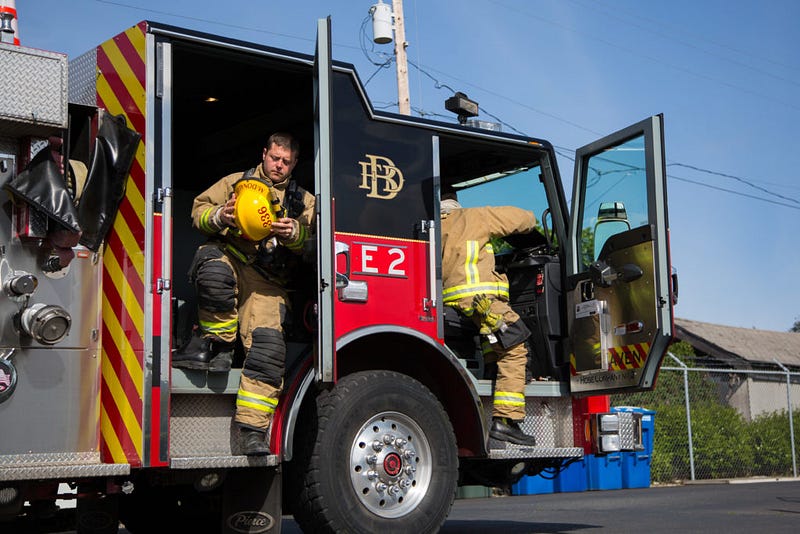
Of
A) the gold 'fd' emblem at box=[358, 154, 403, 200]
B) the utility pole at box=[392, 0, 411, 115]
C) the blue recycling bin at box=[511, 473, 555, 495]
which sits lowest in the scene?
the blue recycling bin at box=[511, 473, 555, 495]

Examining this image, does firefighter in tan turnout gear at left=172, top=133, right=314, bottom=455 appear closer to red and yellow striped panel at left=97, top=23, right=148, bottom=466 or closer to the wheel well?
red and yellow striped panel at left=97, top=23, right=148, bottom=466

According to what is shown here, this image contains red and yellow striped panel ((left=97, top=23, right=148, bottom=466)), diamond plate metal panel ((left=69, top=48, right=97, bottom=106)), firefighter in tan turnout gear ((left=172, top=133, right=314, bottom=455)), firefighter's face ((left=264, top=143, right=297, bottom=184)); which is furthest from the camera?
firefighter's face ((left=264, top=143, right=297, bottom=184))

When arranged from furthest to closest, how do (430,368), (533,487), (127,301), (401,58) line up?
(401,58) < (533,487) < (430,368) < (127,301)

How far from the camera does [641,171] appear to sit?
271 inches

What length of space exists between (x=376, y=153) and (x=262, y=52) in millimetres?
967

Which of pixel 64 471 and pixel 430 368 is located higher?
pixel 430 368

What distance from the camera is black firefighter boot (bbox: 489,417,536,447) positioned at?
663 cm

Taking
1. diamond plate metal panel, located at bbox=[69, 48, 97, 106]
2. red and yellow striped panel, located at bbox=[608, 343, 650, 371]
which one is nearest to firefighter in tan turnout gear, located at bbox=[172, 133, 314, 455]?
diamond plate metal panel, located at bbox=[69, 48, 97, 106]

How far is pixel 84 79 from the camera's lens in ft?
19.4

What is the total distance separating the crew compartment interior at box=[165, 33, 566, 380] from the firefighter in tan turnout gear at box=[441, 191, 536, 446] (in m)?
0.37

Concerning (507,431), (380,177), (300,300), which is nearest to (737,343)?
(507,431)

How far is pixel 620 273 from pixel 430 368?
4.64 ft

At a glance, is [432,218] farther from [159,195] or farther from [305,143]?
[159,195]

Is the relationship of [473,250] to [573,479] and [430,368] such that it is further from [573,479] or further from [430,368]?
[573,479]
